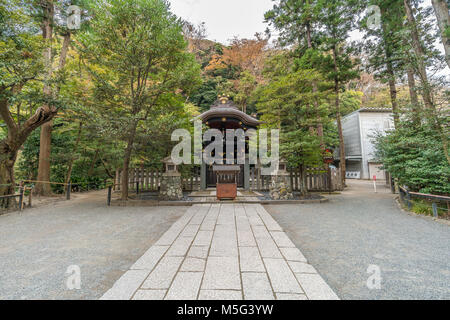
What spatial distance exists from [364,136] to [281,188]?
56.5 feet

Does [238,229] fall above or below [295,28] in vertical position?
below

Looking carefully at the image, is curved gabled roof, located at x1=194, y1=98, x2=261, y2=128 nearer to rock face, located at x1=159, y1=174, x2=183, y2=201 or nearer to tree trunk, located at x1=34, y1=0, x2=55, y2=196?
rock face, located at x1=159, y1=174, x2=183, y2=201

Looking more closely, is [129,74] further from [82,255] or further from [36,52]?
[82,255]

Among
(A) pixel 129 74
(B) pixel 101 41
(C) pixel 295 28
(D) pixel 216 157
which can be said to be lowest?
(D) pixel 216 157

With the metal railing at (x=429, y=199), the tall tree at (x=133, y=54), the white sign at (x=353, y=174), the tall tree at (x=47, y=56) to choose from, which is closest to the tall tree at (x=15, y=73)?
the tall tree at (x=133, y=54)

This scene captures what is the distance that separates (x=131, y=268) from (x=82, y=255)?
3.41 feet

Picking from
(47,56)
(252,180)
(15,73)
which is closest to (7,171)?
(15,73)

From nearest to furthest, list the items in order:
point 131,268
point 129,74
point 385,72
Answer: point 131,268
point 129,74
point 385,72

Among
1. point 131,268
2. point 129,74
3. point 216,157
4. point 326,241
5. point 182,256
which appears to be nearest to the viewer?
point 131,268

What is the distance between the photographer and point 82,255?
2.62m

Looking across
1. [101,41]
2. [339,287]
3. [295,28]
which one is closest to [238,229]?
[339,287]

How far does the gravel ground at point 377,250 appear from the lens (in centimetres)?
185

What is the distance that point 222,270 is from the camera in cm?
212

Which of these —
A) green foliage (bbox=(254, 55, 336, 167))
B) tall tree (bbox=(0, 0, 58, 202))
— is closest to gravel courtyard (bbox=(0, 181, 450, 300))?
tall tree (bbox=(0, 0, 58, 202))
